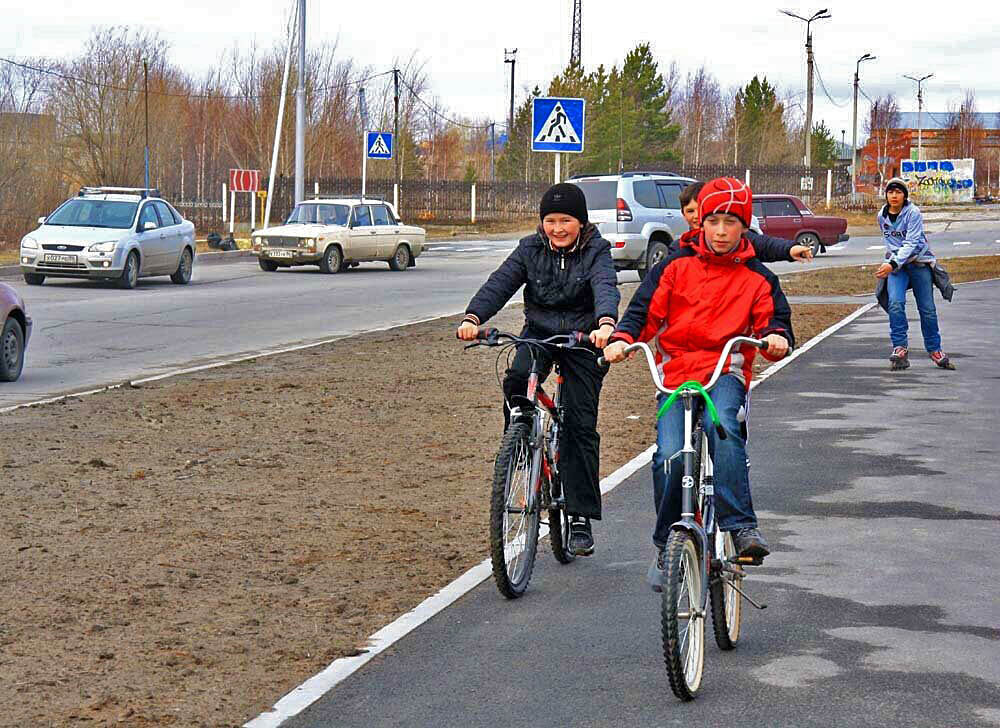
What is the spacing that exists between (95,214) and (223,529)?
20795mm

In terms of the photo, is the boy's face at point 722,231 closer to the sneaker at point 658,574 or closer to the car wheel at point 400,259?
the sneaker at point 658,574

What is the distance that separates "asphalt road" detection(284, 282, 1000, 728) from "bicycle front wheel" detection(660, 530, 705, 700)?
0.10 meters

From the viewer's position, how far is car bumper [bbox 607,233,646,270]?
98.2 feet

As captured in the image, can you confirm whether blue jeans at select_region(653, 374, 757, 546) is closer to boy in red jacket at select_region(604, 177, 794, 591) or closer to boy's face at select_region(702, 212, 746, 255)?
boy in red jacket at select_region(604, 177, 794, 591)

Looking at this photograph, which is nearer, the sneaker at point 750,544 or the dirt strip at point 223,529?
the dirt strip at point 223,529

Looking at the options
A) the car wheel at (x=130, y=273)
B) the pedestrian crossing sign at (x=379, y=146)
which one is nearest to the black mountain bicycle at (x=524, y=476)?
the car wheel at (x=130, y=273)

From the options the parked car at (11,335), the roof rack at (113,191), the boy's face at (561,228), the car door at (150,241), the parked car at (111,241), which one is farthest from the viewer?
the roof rack at (113,191)

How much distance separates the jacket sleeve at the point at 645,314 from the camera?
18.6 ft

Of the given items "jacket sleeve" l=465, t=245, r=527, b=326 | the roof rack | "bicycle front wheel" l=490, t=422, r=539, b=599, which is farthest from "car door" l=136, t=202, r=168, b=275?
"bicycle front wheel" l=490, t=422, r=539, b=599

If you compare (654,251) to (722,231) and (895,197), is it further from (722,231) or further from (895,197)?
(722,231)

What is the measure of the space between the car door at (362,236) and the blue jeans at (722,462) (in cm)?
2819

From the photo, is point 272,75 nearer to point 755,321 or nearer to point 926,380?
point 926,380

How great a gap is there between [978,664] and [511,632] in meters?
1.65

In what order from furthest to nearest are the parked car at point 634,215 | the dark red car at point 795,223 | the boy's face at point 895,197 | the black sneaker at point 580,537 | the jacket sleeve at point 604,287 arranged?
the dark red car at point 795,223, the parked car at point 634,215, the boy's face at point 895,197, the black sneaker at point 580,537, the jacket sleeve at point 604,287
